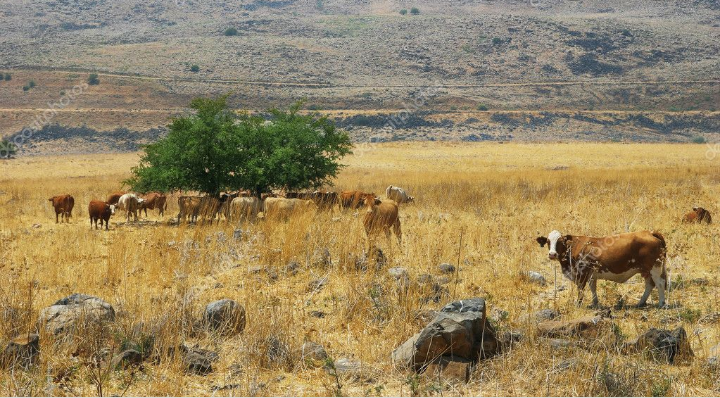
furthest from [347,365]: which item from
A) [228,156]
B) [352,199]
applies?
[228,156]

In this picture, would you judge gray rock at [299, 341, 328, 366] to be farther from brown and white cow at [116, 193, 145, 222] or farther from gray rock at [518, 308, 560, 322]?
brown and white cow at [116, 193, 145, 222]

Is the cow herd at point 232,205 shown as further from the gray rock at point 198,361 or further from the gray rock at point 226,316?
the gray rock at point 198,361

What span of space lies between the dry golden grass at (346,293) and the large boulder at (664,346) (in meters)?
0.17

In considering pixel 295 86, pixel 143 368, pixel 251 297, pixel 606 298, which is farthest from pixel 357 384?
pixel 295 86

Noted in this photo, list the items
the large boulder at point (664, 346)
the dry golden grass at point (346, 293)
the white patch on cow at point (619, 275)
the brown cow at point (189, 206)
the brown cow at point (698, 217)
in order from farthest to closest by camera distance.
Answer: the brown cow at point (189, 206) → the brown cow at point (698, 217) → the white patch on cow at point (619, 275) → the large boulder at point (664, 346) → the dry golden grass at point (346, 293)

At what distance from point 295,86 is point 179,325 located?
102 metres

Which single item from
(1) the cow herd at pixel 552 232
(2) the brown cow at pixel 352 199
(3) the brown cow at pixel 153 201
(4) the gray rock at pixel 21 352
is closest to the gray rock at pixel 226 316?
(4) the gray rock at pixel 21 352

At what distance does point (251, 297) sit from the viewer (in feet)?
29.1

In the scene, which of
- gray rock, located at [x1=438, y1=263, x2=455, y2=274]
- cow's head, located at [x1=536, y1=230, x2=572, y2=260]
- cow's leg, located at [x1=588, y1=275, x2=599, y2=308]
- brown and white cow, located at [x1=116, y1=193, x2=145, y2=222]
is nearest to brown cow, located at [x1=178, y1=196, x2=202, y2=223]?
brown and white cow, located at [x1=116, y1=193, x2=145, y2=222]

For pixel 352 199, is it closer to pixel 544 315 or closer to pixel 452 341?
pixel 544 315

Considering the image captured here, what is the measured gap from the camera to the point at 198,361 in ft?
21.9

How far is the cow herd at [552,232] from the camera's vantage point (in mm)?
8992

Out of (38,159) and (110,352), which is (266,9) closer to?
(38,159)

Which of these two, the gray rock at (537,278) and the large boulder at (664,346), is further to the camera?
the gray rock at (537,278)
